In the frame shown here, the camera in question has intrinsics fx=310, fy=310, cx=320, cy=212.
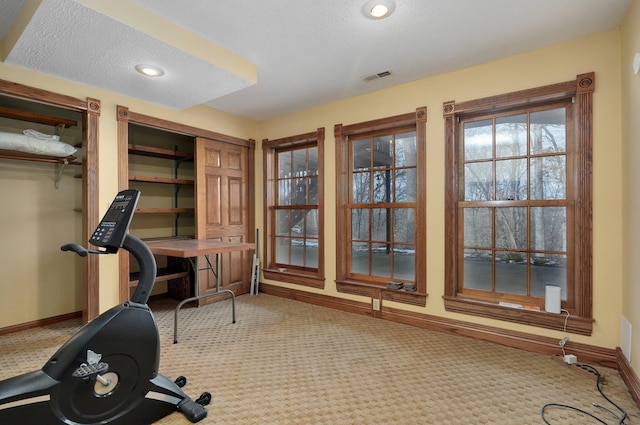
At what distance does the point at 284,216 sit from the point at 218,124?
1616 millimetres

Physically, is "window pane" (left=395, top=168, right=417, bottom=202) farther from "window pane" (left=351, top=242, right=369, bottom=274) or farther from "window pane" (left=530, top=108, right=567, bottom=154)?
"window pane" (left=530, top=108, right=567, bottom=154)

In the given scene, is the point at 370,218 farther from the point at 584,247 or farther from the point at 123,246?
the point at 123,246

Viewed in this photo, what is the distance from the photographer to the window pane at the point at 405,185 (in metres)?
3.52

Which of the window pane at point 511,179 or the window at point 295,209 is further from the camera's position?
the window at point 295,209

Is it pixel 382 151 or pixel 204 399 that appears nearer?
pixel 204 399

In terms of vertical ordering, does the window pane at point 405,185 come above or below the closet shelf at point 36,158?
below

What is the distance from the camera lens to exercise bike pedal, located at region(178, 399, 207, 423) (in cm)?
179

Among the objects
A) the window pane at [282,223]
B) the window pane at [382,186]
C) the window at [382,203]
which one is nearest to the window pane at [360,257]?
the window at [382,203]

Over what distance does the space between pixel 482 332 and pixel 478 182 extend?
4.76 feet

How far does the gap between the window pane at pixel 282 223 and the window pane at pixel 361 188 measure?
122 centimetres

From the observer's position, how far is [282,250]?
4734 mm

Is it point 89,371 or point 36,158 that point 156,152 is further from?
point 89,371

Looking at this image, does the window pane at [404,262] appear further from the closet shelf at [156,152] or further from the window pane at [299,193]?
the closet shelf at [156,152]

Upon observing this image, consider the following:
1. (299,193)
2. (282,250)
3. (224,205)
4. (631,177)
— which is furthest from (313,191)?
(631,177)
